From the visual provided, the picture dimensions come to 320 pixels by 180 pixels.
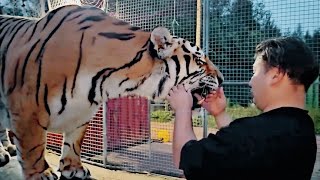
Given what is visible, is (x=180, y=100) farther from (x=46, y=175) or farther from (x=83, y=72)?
(x=46, y=175)

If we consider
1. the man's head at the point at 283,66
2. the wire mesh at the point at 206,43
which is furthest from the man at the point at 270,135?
the wire mesh at the point at 206,43

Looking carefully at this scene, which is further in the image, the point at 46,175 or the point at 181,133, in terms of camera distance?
the point at 46,175

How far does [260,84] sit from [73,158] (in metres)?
1.29

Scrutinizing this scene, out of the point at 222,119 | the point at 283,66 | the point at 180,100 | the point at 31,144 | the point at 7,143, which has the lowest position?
the point at 7,143

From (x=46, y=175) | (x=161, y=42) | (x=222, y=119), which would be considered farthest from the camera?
(x=46, y=175)

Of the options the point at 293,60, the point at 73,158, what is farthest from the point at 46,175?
the point at 293,60

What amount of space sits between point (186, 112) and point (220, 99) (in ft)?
1.02

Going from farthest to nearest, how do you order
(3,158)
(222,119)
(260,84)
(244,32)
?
(244,32) < (3,158) < (222,119) < (260,84)

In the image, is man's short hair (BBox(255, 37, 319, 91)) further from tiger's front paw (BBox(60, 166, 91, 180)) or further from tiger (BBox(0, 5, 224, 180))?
tiger's front paw (BBox(60, 166, 91, 180))

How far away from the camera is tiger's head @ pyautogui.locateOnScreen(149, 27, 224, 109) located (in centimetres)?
179

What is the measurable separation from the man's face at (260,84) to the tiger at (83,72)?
70cm

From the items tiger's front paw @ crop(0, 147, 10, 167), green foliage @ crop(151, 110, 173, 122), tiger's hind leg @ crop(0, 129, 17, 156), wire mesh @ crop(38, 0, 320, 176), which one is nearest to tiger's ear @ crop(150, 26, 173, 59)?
tiger's front paw @ crop(0, 147, 10, 167)

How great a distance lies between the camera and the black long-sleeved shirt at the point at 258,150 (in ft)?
3.25

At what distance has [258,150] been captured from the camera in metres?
0.99
